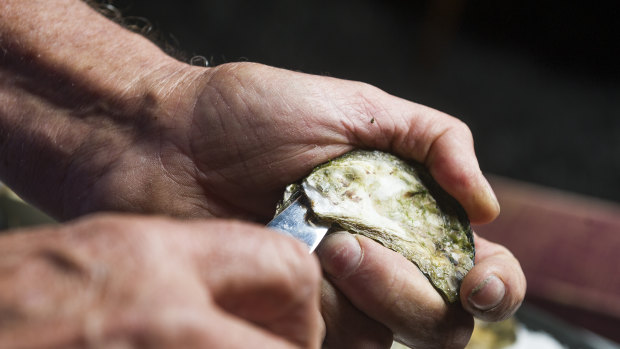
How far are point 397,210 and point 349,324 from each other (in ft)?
0.68

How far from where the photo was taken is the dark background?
311 centimetres

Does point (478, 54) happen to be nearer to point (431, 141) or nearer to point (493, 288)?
point (431, 141)

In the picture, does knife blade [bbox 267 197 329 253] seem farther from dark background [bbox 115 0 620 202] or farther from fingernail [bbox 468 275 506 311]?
dark background [bbox 115 0 620 202]

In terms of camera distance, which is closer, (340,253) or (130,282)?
(130,282)

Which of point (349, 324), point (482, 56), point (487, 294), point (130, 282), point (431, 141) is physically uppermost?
point (130, 282)

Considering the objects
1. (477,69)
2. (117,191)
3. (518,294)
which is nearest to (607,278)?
(518,294)

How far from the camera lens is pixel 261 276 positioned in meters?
0.48

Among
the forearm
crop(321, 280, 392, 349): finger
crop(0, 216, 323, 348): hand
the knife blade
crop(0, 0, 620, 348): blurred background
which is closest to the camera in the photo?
crop(0, 216, 323, 348): hand

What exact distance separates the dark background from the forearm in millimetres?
1939

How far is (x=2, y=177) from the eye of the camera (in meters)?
1.20

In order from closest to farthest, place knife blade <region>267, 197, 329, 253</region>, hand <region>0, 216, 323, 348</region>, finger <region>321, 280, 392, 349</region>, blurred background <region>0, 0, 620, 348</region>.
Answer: hand <region>0, 216, 323, 348</region>
knife blade <region>267, 197, 329, 253</region>
finger <region>321, 280, 392, 349</region>
blurred background <region>0, 0, 620, 348</region>

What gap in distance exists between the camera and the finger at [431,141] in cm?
95

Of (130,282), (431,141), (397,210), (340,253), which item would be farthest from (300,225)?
(130,282)

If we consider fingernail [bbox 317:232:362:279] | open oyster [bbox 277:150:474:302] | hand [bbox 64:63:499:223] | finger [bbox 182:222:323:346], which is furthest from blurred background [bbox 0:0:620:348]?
finger [bbox 182:222:323:346]
